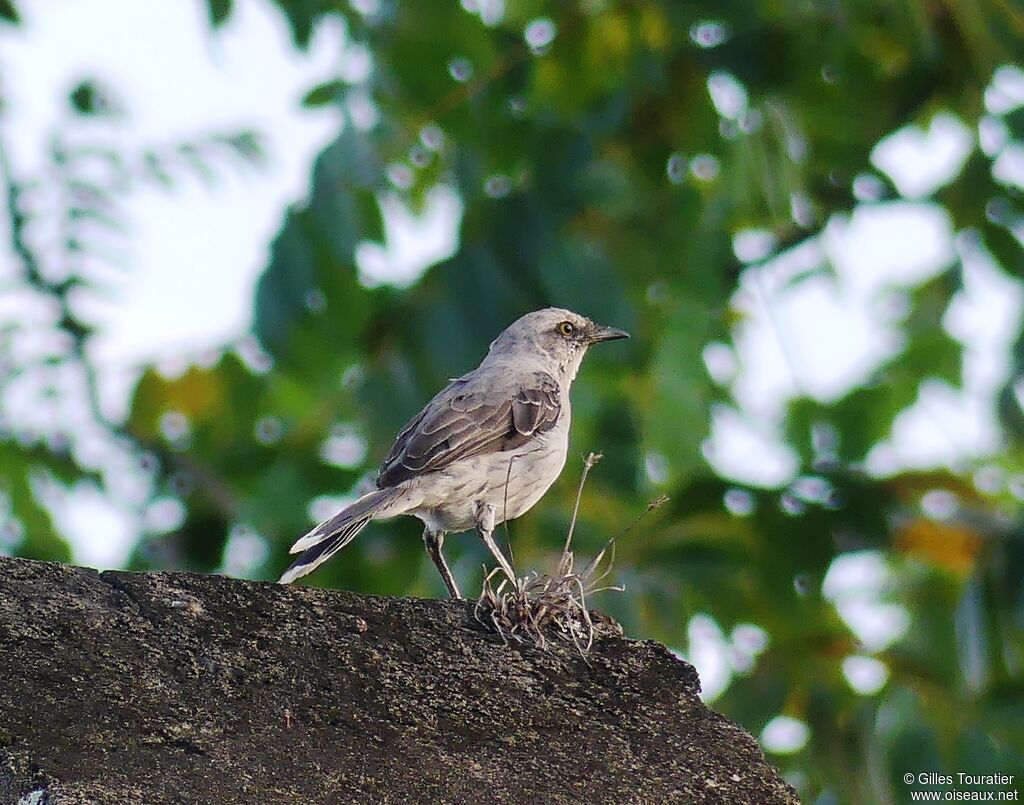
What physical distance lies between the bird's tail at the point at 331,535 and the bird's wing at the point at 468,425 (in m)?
0.26

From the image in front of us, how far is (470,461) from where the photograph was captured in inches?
230

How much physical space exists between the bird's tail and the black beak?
2239 mm

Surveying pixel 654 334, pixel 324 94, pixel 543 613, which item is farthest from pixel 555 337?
pixel 543 613

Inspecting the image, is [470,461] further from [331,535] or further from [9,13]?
[9,13]

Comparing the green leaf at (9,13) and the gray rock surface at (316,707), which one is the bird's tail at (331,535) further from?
the green leaf at (9,13)

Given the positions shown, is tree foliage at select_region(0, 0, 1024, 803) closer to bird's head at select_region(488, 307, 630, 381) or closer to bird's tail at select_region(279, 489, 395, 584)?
bird's head at select_region(488, 307, 630, 381)

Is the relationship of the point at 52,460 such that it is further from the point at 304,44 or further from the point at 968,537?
the point at 968,537

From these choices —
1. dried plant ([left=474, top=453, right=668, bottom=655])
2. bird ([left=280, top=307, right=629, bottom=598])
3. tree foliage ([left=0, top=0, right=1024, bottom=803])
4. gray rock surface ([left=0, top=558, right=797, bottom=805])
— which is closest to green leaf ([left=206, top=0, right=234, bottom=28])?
tree foliage ([left=0, top=0, right=1024, bottom=803])

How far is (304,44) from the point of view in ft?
28.0

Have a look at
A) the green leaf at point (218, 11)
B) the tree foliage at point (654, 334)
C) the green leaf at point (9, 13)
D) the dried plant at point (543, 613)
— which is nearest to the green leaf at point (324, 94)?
the tree foliage at point (654, 334)

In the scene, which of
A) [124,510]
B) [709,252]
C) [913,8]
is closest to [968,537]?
[709,252]

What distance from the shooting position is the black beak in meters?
7.50

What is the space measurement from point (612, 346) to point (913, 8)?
2658 mm

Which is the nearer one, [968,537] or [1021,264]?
[968,537]
